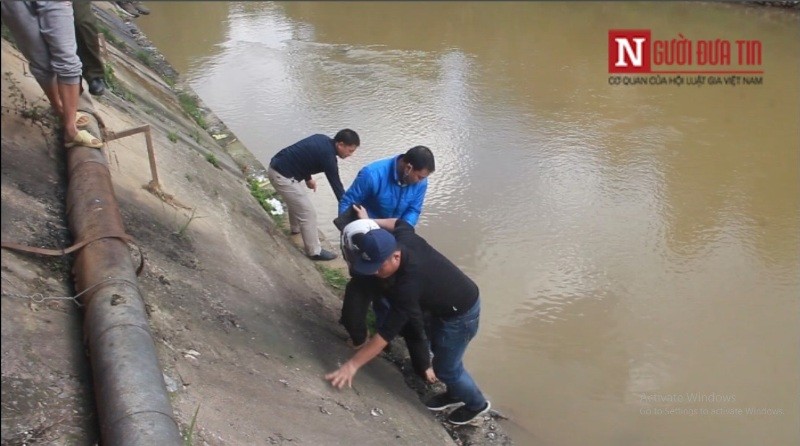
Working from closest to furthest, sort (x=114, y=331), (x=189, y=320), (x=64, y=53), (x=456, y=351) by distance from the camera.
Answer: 1. (x=114, y=331)
2. (x=189, y=320)
3. (x=64, y=53)
4. (x=456, y=351)

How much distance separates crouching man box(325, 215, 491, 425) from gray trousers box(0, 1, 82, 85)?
196cm

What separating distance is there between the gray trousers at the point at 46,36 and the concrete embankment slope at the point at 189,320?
181 millimetres

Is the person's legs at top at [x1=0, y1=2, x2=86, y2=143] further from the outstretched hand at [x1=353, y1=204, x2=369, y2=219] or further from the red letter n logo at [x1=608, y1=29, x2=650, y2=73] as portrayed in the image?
the red letter n logo at [x1=608, y1=29, x2=650, y2=73]

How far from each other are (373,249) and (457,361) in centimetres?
117

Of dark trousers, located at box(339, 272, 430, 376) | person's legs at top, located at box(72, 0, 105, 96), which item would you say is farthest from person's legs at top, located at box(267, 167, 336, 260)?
person's legs at top, located at box(72, 0, 105, 96)

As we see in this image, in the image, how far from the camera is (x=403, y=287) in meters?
3.19

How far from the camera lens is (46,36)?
3.39m

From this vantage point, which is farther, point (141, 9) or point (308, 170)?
point (141, 9)

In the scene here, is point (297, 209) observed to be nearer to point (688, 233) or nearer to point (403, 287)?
point (403, 287)

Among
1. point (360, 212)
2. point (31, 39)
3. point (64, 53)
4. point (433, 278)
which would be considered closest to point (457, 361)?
point (433, 278)

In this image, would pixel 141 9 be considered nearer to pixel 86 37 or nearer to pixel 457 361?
pixel 86 37

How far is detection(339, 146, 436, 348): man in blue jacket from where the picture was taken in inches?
151

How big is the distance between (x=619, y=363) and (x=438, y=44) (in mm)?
9864

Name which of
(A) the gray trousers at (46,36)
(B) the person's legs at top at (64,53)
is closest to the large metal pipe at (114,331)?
(B) the person's legs at top at (64,53)
